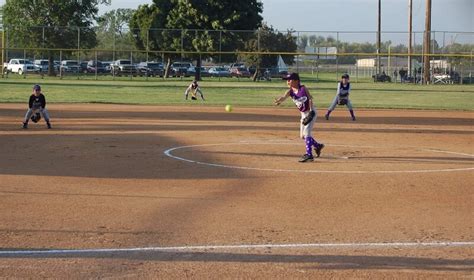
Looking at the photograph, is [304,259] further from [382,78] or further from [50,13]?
[50,13]

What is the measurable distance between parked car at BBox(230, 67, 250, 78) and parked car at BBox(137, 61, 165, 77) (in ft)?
25.7

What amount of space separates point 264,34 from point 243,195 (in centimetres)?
5004

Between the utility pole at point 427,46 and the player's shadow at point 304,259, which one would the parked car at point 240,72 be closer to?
the utility pole at point 427,46

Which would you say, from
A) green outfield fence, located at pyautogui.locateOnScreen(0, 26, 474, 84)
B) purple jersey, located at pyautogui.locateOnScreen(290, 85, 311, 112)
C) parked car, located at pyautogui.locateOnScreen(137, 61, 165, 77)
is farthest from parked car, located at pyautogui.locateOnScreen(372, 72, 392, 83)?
purple jersey, located at pyautogui.locateOnScreen(290, 85, 311, 112)

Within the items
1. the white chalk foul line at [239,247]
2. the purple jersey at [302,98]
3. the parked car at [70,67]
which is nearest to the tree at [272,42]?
the parked car at [70,67]

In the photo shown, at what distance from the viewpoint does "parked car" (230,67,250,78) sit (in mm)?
77750

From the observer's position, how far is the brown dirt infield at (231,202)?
23.6 ft

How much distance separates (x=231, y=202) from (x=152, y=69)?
6610 cm

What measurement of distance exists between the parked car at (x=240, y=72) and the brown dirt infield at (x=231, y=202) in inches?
2230

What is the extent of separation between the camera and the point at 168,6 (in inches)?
2908

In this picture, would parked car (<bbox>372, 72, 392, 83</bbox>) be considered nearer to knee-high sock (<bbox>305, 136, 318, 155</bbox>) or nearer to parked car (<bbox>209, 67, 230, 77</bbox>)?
parked car (<bbox>209, 67, 230, 77</bbox>)

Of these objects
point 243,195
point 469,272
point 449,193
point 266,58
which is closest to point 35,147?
point 243,195

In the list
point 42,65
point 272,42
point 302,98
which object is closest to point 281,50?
point 272,42

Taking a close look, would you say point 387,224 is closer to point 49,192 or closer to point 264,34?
point 49,192
